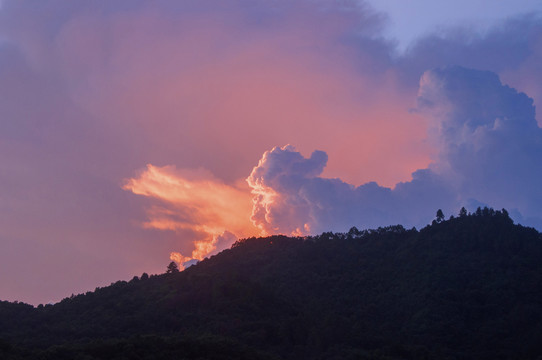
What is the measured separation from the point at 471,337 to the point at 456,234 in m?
27.2

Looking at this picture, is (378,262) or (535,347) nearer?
(535,347)

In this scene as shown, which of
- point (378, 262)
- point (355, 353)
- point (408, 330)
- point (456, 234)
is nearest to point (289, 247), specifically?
point (378, 262)

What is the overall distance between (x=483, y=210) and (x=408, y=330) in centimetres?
3471

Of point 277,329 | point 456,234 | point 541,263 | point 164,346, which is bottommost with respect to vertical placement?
point 164,346

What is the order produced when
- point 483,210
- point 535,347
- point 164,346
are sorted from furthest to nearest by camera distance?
point 483,210
point 535,347
point 164,346

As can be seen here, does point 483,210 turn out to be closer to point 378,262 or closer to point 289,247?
point 378,262

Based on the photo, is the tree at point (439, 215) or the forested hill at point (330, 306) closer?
the forested hill at point (330, 306)

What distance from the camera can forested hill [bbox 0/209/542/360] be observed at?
2322 inches

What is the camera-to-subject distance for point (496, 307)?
241 ft

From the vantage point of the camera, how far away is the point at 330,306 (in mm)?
76875

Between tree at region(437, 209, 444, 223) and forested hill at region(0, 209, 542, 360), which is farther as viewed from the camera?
tree at region(437, 209, 444, 223)

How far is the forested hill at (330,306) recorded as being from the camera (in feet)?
193

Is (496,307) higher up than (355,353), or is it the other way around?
(496,307)

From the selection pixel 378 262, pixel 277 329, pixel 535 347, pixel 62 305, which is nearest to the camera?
pixel 535 347
